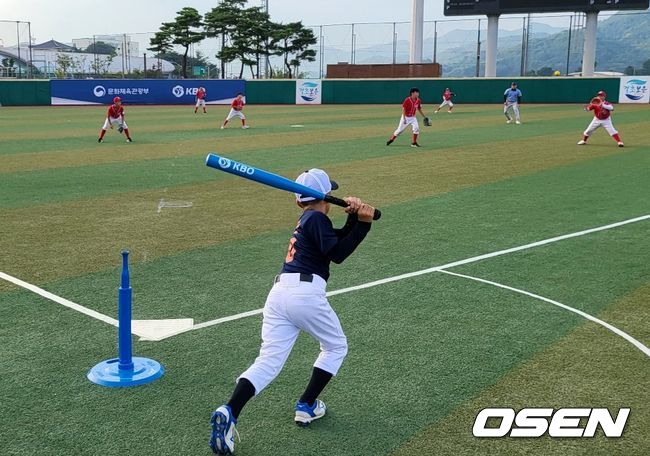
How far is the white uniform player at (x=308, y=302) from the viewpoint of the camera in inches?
182

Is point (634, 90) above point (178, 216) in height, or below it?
above

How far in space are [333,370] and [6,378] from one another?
2.71 m

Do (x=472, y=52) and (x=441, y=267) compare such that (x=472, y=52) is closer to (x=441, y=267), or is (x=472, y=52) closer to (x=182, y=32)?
(x=182, y=32)

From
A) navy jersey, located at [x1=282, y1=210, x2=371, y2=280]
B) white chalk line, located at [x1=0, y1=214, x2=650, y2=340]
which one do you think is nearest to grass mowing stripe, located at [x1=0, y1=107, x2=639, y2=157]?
white chalk line, located at [x1=0, y1=214, x2=650, y2=340]

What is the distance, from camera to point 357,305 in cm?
754

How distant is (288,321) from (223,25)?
70935 mm

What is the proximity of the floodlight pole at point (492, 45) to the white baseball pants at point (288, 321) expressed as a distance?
57.1 m

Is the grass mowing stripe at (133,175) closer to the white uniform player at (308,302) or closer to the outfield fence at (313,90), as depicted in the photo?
the white uniform player at (308,302)

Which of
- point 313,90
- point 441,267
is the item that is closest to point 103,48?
point 313,90

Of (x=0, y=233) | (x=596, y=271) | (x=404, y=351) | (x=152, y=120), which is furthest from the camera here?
(x=152, y=120)

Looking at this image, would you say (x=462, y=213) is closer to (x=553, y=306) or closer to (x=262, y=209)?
(x=262, y=209)

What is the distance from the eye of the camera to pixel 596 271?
8875mm

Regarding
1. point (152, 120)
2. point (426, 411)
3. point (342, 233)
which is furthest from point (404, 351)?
point (152, 120)

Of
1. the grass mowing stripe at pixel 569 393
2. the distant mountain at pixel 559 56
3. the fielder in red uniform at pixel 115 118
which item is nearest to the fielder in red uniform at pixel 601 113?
the fielder in red uniform at pixel 115 118
